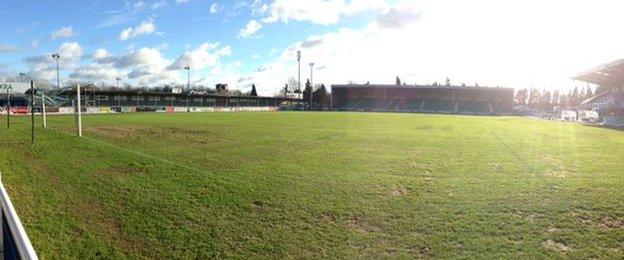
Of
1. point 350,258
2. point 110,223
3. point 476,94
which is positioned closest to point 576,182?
point 350,258

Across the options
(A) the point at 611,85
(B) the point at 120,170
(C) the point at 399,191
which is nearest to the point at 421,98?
(A) the point at 611,85

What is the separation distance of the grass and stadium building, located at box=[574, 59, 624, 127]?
43.6 metres

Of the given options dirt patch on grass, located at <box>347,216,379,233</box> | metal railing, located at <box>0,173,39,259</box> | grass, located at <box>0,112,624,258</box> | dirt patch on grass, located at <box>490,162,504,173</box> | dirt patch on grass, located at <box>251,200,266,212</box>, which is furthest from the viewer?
dirt patch on grass, located at <box>490,162,504,173</box>

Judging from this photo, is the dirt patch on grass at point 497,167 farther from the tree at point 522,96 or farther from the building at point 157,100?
the tree at point 522,96

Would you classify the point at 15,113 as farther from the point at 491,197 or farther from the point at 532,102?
the point at 532,102

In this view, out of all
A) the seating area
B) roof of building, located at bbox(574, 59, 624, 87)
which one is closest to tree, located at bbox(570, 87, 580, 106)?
the seating area

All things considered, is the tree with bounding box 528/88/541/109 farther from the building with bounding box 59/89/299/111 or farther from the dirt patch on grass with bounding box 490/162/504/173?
the dirt patch on grass with bounding box 490/162/504/173

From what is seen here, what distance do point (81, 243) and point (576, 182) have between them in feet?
35.0

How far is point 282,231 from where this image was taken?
25.1 ft

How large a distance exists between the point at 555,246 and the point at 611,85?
2864 inches

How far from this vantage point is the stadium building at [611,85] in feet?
168

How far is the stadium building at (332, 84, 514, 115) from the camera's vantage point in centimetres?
11412

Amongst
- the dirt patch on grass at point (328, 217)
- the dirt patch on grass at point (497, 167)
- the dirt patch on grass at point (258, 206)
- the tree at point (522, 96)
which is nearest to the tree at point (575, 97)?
the tree at point (522, 96)

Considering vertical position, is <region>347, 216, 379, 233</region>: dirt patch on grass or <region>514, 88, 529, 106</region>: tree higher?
<region>514, 88, 529, 106</region>: tree
